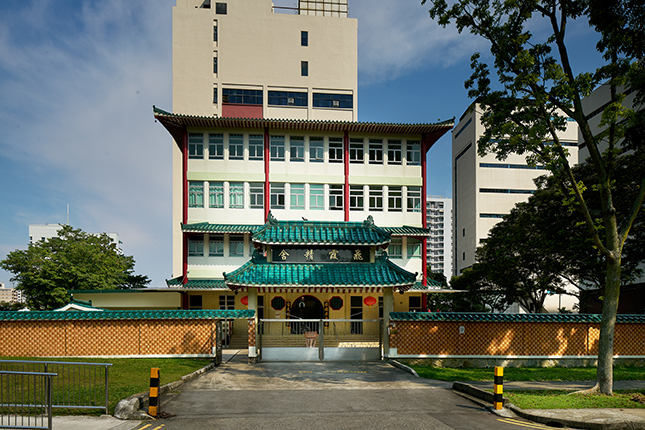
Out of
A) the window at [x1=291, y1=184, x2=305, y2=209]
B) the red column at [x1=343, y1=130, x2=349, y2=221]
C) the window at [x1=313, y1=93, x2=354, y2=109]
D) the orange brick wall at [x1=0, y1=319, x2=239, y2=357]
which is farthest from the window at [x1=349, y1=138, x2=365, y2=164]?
the orange brick wall at [x1=0, y1=319, x2=239, y2=357]

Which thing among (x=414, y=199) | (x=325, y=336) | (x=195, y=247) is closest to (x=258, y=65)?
(x=195, y=247)

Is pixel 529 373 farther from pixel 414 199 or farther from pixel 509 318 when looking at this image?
pixel 414 199

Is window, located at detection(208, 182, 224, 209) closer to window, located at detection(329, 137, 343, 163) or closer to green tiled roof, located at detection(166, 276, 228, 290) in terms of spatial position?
green tiled roof, located at detection(166, 276, 228, 290)

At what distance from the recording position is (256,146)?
28.5 meters

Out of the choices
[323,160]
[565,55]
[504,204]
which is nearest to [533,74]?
[565,55]

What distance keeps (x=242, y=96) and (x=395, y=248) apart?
73.9ft

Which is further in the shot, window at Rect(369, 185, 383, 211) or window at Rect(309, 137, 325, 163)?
window at Rect(309, 137, 325, 163)

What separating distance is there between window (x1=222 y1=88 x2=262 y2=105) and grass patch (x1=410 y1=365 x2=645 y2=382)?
3122 centimetres

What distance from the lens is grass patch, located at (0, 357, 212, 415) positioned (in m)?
9.83

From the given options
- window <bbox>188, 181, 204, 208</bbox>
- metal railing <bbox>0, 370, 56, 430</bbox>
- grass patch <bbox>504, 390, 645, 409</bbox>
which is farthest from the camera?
window <bbox>188, 181, 204, 208</bbox>

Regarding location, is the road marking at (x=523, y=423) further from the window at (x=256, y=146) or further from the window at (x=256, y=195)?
the window at (x=256, y=146)

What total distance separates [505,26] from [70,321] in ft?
61.8

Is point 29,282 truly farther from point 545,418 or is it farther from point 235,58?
point 545,418

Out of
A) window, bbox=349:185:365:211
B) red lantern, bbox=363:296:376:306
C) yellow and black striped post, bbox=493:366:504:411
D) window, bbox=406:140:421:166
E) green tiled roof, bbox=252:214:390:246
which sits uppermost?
window, bbox=406:140:421:166
